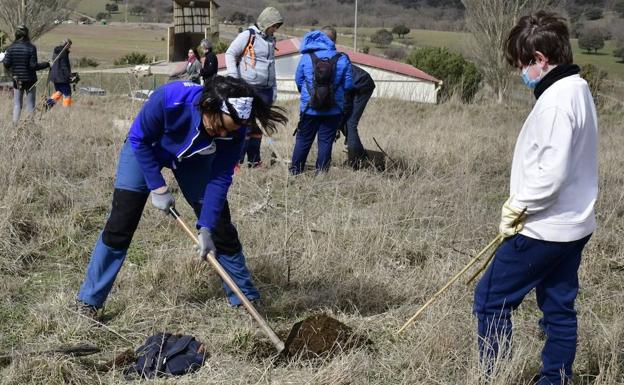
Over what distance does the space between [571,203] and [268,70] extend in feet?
15.6

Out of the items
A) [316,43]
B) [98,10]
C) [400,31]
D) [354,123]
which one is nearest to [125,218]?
[316,43]

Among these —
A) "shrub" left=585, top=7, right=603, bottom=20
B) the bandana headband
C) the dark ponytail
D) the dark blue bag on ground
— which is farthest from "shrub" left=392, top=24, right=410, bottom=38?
the dark blue bag on ground

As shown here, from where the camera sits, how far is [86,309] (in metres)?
3.54

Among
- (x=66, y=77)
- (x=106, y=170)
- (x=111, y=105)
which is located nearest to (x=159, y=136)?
(x=106, y=170)

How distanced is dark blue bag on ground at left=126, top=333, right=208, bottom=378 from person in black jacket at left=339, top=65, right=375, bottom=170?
4439mm

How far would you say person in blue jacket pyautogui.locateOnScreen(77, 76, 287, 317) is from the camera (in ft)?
10.5

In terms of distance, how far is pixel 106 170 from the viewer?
21.6 ft

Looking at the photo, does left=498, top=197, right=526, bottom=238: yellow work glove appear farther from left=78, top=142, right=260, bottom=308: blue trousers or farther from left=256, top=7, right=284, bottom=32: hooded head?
left=256, top=7, right=284, bottom=32: hooded head

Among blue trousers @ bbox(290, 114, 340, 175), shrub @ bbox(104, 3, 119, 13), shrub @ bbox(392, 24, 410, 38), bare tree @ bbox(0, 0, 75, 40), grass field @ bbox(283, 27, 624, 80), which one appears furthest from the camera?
shrub @ bbox(104, 3, 119, 13)

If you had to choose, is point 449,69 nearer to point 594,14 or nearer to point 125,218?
point 125,218

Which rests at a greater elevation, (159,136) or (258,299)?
(159,136)

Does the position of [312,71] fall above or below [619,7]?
below

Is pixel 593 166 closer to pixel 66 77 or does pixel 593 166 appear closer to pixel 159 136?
pixel 159 136

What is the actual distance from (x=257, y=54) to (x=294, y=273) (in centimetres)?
314
